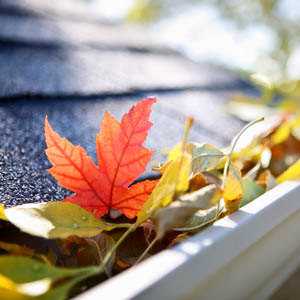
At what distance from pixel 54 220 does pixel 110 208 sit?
0.08 meters

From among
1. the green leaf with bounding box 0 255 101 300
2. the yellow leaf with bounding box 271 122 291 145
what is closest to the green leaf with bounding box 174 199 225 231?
the green leaf with bounding box 0 255 101 300

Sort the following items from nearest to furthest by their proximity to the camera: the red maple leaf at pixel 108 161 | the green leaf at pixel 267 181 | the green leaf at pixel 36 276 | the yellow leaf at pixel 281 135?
the green leaf at pixel 36 276, the red maple leaf at pixel 108 161, the green leaf at pixel 267 181, the yellow leaf at pixel 281 135

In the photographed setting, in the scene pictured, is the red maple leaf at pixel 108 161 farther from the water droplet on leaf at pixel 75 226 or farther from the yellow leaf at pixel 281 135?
the yellow leaf at pixel 281 135

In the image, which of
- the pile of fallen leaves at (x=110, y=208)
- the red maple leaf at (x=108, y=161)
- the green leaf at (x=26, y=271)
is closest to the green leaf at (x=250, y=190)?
the pile of fallen leaves at (x=110, y=208)

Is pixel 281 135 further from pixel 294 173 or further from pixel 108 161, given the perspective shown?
pixel 108 161

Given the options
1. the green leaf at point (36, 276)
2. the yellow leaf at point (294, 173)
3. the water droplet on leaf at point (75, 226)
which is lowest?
the green leaf at point (36, 276)

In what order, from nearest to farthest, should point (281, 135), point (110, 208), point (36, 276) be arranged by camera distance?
point (36, 276) → point (110, 208) → point (281, 135)

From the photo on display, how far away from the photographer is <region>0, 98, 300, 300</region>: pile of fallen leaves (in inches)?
10.2

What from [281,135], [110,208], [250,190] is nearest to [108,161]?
[110,208]

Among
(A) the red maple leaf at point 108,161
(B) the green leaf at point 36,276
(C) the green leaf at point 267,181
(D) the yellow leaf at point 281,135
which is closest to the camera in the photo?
(B) the green leaf at point 36,276

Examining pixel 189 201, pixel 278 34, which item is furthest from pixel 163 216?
pixel 278 34

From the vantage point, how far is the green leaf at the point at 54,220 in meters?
0.25

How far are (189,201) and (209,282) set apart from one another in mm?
70

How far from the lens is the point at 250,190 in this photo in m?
0.41
